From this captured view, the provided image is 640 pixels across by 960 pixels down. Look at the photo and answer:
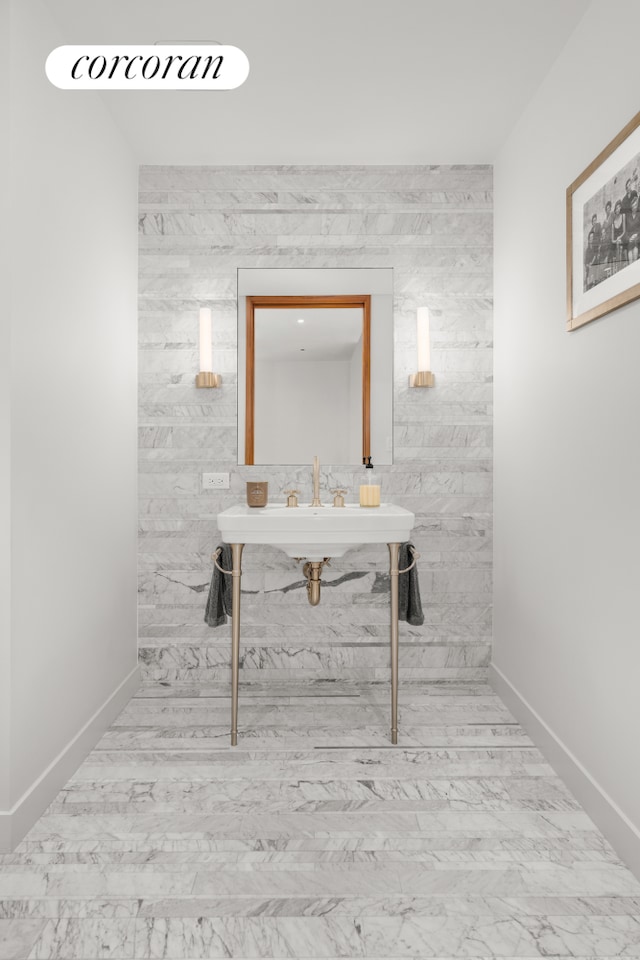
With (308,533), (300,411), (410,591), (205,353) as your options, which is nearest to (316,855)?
(308,533)

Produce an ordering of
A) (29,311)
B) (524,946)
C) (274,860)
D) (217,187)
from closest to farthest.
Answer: (524,946) < (274,860) < (29,311) < (217,187)

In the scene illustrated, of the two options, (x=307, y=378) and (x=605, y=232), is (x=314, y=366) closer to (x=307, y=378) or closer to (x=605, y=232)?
(x=307, y=378)

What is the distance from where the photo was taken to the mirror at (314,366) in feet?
9.60

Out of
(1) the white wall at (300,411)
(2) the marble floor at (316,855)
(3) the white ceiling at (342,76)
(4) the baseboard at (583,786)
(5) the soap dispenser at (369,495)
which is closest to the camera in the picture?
(2) the marble floor at (316,855)

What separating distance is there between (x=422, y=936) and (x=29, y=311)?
197 centimetres

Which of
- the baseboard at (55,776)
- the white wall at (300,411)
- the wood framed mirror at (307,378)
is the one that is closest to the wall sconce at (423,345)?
the wood framed mirror at (307,378)

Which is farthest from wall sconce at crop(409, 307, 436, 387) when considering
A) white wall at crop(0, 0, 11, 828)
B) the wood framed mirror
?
white wall at crop(0, 0, 11, 828)

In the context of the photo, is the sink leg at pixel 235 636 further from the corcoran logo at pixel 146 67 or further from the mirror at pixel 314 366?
the corcoran logo at pixel 146 67

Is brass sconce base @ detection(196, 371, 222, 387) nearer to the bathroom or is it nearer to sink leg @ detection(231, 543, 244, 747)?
the bathroom

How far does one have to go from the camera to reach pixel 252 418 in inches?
117

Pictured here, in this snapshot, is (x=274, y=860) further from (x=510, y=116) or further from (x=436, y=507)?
(x=510, y=116)

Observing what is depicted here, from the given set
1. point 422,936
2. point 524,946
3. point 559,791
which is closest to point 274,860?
point 422,936

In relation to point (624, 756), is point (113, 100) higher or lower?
higher

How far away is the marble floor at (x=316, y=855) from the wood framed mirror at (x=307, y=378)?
4.22 feet
